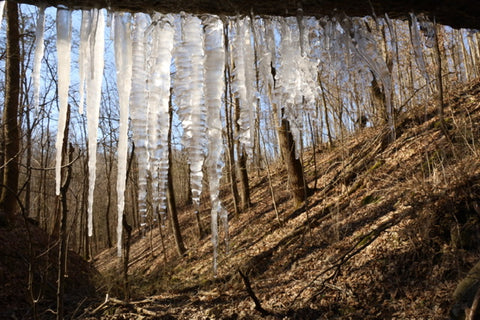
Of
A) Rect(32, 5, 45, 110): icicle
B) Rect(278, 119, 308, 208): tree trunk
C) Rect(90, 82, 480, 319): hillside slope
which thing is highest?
Rect(32, 5, 45, 110): icicle

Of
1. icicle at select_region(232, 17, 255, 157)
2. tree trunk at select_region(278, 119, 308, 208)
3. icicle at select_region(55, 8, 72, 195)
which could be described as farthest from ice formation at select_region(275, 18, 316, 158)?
tree trunk at select_region(278, 119, 308, 208)

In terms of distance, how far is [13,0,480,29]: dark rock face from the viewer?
4.77 ft

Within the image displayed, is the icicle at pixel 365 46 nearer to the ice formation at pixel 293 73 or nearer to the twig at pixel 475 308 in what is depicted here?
the ice formation at pixel 293 73

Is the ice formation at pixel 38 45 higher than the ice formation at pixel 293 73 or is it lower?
higher

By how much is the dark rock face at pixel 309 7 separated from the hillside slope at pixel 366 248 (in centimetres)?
343

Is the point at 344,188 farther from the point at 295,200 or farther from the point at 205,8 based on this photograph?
the point at 205,8

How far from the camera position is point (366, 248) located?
552 centimetres

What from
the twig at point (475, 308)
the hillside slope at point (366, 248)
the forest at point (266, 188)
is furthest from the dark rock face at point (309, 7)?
the hillside slope at point (366, 248)

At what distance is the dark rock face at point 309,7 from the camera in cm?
146

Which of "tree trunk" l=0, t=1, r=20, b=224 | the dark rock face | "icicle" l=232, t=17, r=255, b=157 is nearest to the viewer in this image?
the dark rock face

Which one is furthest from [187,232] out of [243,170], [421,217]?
[421,217]

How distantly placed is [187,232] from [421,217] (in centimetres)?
966

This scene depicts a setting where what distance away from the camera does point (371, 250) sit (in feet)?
17.7

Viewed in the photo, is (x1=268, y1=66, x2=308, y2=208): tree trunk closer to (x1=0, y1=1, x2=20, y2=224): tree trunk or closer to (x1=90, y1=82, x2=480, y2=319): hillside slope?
(x1=90, y1=82, x2=480, y2=319): hillside slope
